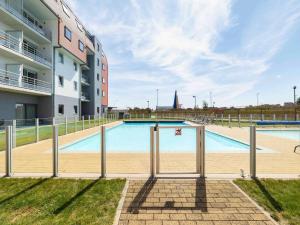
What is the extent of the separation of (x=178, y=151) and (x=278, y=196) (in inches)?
175

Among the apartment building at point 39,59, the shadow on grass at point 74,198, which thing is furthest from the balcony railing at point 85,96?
the shadow on grass at point 74,198

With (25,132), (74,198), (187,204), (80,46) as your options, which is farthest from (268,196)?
(80,46)

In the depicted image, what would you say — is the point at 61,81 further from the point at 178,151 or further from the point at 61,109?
the point at 178,151

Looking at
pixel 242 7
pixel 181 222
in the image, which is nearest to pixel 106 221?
pixel 181 222

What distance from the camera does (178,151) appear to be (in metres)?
8.04

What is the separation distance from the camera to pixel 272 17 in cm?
1177

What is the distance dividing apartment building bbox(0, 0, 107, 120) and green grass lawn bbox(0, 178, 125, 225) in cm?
1494

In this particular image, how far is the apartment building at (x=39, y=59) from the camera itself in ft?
59.6

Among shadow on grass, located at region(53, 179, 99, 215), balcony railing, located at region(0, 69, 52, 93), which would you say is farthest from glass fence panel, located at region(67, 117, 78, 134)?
shadow on grass, located at region(53, 179, 99, 215)

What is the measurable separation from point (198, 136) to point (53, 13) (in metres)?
23.4

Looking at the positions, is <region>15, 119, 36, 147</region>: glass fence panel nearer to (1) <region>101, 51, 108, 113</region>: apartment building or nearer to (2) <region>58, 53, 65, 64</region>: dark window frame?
(2) <region>58, 53, 65, 64</region>: dark window frame

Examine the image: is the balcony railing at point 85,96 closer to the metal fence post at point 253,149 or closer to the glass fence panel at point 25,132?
the glass fence panel at point 25,132

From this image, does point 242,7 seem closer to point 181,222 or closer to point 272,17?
point 272,17

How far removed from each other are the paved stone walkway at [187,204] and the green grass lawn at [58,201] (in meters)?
0.34
